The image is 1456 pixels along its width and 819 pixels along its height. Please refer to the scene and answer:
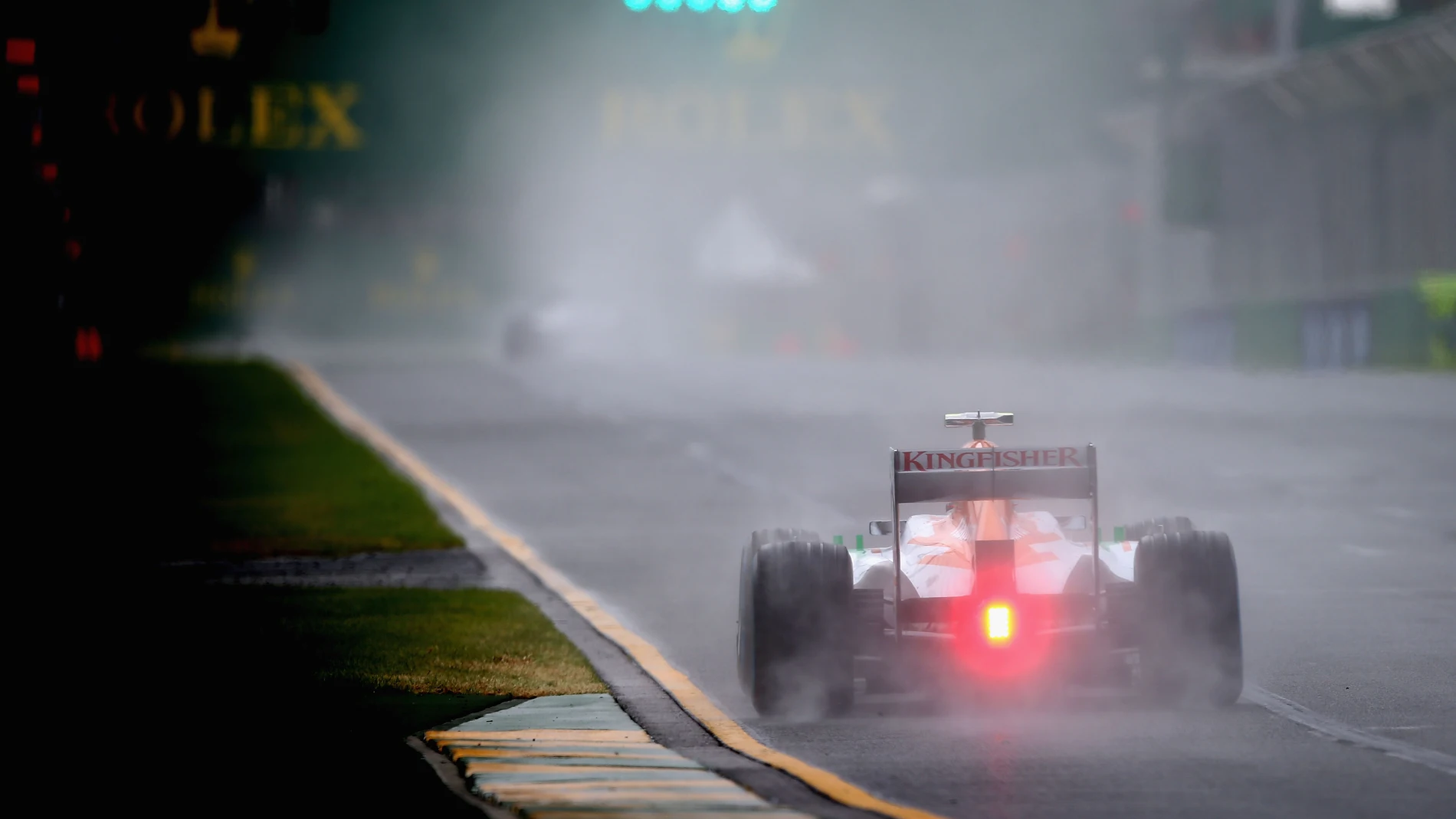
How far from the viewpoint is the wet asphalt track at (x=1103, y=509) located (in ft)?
27.0

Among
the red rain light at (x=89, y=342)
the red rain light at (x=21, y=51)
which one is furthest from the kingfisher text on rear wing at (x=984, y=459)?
the red rain light at (x=89, y=342)

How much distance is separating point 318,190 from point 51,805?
5249 centimetres

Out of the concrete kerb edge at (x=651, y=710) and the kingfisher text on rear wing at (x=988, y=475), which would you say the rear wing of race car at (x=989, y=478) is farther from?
the concrete kerb edge at (x=651, y=710)

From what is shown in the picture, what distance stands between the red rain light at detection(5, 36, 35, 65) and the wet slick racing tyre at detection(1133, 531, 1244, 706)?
10.2 metres

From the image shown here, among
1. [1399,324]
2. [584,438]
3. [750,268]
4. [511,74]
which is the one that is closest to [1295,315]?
[1399,324]

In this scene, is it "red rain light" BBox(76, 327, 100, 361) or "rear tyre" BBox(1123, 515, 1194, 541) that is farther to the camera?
"red rain light" BBox(76, 327, 100, 361)

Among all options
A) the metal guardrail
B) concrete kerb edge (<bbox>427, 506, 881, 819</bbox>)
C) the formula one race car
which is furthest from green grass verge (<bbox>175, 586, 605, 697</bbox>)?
the metal guardrail

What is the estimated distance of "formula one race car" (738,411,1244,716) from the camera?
9.18m

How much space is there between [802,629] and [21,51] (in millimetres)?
9746

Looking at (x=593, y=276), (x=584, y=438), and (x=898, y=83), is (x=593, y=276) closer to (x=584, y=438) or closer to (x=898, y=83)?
(x=898, y=83)

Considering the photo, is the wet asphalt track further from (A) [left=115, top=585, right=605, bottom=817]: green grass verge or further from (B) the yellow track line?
(A) [left=115, top=585, right=605, bottom=817]: green grass verge

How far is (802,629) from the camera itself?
30.4 feet

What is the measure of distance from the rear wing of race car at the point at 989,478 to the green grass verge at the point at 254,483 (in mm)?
8256

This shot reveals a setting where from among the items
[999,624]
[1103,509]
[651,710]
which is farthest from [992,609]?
[1103,509]
